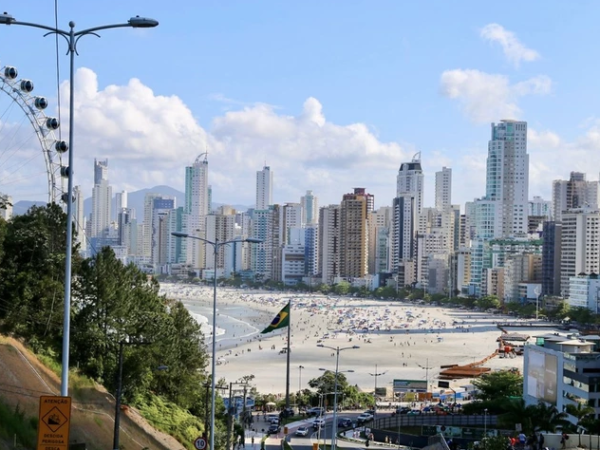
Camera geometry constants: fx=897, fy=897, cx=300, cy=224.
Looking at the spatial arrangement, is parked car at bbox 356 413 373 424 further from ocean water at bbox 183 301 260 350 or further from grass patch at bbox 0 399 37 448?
grass patch at bbox 0 399 37 448

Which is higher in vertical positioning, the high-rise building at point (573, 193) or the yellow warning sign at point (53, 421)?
the high-rise building at point (573, 193)

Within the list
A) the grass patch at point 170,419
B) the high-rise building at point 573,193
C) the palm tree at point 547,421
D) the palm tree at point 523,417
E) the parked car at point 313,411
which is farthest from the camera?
the high-rise building at point 573,193

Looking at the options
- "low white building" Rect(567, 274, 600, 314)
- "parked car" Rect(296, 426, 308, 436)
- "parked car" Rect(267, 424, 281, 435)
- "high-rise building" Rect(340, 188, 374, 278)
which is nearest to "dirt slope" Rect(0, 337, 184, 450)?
"parked car" Rect(296, 426, 308, 436)

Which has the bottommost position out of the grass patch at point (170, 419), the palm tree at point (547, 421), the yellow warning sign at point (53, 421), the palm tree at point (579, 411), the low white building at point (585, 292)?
the low white building at point (585, 292)

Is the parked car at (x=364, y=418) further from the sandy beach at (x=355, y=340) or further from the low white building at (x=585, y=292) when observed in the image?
the low white building at (x=585, y=292)

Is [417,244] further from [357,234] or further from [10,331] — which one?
[10,331]

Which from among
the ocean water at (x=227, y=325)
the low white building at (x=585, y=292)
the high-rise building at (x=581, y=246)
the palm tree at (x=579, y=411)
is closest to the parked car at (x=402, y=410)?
the palm tree at (x=579, y=411)

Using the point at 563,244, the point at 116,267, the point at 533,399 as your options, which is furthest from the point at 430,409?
the point at 563,244
